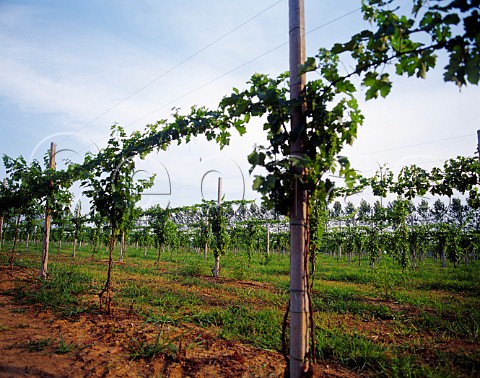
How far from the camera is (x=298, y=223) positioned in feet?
8.00

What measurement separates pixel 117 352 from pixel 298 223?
3224mm

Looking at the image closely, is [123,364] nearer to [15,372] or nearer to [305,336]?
[15,372]

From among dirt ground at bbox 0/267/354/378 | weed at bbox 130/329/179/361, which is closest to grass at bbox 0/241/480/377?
weed at bbox 130/329/179/361

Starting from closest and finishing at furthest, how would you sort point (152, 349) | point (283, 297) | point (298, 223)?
point (298, 223)
point (152, 349)
point (283, 297)

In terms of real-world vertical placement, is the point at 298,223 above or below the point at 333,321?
above

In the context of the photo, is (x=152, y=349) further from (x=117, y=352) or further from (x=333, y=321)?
(x=333, y=321)

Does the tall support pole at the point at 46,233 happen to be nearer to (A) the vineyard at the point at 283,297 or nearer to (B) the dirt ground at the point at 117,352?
(A) the vineyard at the point at 283,297

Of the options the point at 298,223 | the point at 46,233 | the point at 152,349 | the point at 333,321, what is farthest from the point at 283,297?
the point at 46,233

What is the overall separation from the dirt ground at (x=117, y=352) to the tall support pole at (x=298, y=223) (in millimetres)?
1317

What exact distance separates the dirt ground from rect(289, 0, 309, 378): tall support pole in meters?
1.32

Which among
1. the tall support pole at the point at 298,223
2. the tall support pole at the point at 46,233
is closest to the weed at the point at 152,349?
the tall support pole at the point at 298,223

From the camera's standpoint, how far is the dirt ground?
11.1 ft

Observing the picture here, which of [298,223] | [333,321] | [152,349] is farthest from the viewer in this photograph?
[333,321]

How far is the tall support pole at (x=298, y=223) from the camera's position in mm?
2305
